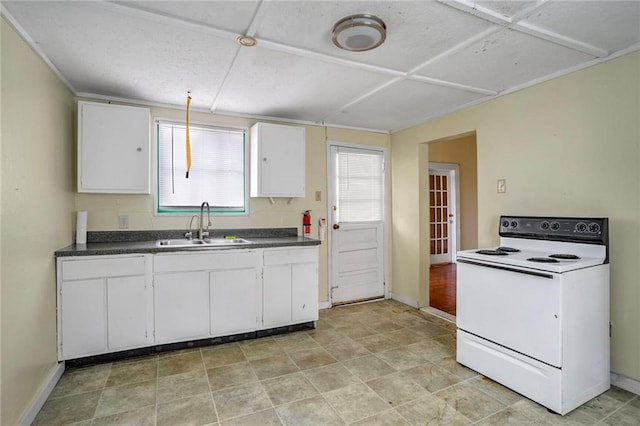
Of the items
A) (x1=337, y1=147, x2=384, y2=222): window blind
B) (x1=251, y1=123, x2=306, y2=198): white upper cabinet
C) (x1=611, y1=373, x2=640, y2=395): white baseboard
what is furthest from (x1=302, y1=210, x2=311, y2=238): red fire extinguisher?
(x1=611, y1=373, x2=640, y2=395): white baseboard

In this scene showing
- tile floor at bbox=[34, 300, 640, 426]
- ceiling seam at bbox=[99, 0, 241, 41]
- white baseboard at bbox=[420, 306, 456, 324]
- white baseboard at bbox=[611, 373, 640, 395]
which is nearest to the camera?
ceiling seam at bbox=[99, 0, 241, 41]

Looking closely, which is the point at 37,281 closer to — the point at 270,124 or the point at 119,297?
the point at 119,297

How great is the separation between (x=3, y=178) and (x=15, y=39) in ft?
2.66

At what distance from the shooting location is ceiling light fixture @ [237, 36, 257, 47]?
6.75ft

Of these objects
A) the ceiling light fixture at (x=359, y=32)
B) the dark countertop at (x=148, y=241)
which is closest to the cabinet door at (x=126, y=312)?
the dark countertop at (x=148, y=241)

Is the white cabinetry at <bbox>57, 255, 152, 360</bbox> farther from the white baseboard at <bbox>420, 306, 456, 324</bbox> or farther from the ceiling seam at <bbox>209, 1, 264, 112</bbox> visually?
the white baseboard at <bbox>420, 306, 456, 324</bbox>

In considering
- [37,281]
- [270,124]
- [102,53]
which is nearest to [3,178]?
[37,281]

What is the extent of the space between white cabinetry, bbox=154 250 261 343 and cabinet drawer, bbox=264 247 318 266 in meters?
0.13

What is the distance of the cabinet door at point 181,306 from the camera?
9.38 ft

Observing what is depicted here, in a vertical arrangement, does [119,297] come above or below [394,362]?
above

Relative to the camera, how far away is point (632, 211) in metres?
2.24

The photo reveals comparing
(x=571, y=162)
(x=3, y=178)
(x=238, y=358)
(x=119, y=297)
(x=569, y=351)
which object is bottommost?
(x=238, y=358)

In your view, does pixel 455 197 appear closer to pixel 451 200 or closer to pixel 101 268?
pixel 451 200

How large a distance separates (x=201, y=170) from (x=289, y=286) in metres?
1.52
